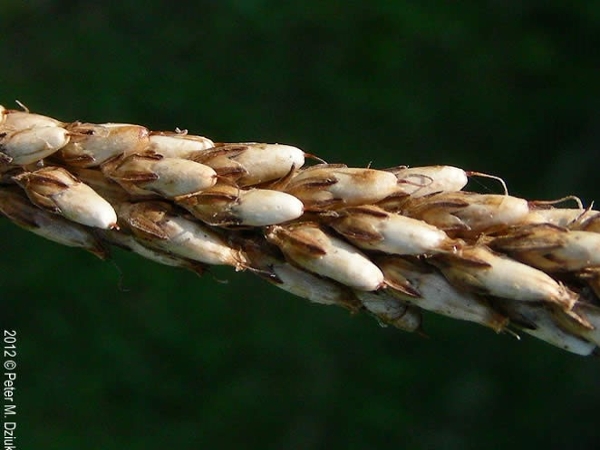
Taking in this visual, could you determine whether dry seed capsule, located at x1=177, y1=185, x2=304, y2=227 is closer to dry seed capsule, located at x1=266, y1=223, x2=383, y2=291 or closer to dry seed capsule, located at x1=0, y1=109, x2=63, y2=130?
dry seed capsule, located at x1=266, y1=223, x2=383, y2=291

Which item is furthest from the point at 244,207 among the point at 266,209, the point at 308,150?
the point at 308,150

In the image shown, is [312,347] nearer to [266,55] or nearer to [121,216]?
[266,55]

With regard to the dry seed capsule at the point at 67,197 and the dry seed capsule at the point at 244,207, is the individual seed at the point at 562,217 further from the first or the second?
the dry seed capsule at the point at 67,197

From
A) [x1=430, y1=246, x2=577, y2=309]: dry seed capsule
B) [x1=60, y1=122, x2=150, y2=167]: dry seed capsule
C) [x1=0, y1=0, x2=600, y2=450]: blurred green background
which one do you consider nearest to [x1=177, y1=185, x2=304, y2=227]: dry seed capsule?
[x1=60, y1=122, x2=150, y2=167]: dry seed capsule

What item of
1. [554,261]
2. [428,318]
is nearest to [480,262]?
[554,261]

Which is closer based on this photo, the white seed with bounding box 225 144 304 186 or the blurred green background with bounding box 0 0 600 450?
the white seed with bounding box 225 144 304 186

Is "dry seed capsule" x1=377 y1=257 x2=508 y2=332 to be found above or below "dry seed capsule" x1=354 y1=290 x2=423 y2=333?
above

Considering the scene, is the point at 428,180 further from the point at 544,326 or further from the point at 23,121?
the point at 23,121
